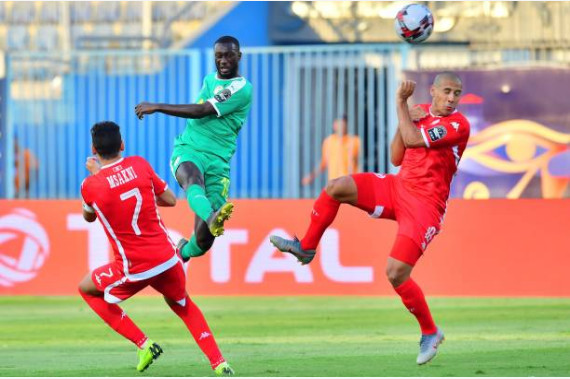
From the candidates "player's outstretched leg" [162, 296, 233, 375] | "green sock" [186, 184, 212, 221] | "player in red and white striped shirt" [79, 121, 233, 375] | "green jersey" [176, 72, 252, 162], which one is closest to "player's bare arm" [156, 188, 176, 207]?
"player in red and white striped shirt" [79, 121, 233, 375]

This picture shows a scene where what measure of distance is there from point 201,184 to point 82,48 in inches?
364

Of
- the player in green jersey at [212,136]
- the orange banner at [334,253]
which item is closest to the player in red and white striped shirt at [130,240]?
the player in green jersey at [212,136]

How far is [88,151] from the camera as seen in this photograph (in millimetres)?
16609

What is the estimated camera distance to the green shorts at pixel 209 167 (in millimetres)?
10547

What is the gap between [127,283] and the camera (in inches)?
334

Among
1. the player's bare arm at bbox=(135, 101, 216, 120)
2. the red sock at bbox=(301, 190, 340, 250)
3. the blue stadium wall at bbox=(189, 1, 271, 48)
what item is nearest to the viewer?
the red sock at bbox=(301, 190, 340, 250)

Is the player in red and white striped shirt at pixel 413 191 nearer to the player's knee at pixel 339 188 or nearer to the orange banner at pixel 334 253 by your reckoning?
the player's knee at pixel 339 188

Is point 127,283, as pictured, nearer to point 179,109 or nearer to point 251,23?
point 179,109

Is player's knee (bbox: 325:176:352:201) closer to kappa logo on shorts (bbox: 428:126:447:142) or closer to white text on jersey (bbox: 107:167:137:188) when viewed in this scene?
kappa logo on shorts (bbox: 428:126:447:142)

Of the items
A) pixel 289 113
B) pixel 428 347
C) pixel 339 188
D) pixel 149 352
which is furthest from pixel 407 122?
pixel 289 113

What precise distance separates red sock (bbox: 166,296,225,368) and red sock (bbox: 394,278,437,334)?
1427 millimetres

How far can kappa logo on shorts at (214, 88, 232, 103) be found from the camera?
1046 centimetres

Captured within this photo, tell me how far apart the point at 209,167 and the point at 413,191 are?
2.14 m

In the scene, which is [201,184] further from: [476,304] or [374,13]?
[374,13]
